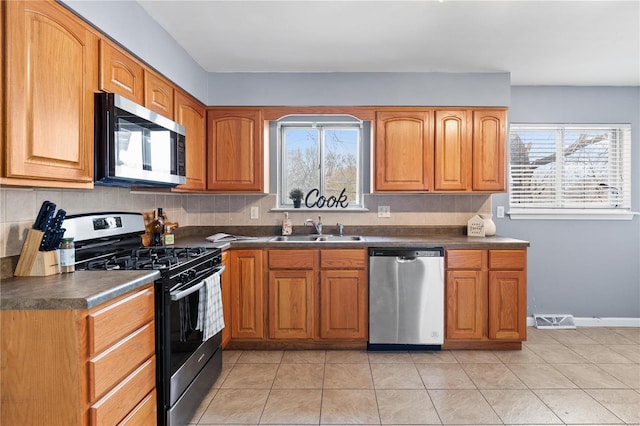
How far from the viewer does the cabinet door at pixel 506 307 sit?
3318mm

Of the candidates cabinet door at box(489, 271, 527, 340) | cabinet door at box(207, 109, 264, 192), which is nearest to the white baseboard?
cabinet door at box(489, 271, 527, 340)

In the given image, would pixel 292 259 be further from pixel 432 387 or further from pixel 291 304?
pixel 432 387

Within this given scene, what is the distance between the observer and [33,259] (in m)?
1.82

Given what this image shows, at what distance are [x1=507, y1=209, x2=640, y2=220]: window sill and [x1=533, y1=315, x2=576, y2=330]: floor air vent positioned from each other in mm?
995

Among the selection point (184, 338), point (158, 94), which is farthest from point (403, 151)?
point (184, 338)

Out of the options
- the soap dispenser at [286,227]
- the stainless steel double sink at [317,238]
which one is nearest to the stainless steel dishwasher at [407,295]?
the stainless steel double sink at [317,238]

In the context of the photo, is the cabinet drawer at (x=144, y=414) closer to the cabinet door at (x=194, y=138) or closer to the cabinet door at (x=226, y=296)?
the cabinet door at (x=226, y=296)

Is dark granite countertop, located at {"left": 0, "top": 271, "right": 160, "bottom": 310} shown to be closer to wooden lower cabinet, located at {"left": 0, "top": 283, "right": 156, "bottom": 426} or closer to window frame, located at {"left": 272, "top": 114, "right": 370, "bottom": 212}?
wooden lower cabinet, located at {"left": 0, "top": 283, "right": 156, "bottom": 426}

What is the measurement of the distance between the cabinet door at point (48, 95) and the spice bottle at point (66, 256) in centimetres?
28

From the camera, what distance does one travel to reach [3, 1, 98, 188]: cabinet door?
149 cm

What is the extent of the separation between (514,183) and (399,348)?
2085mm

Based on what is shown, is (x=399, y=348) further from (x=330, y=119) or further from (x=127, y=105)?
(x=127, y=105)

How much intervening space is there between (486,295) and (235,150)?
2491 millimetres

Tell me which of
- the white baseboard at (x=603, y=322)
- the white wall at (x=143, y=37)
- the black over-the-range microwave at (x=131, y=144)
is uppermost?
the white wall at (x=143, y=37)
